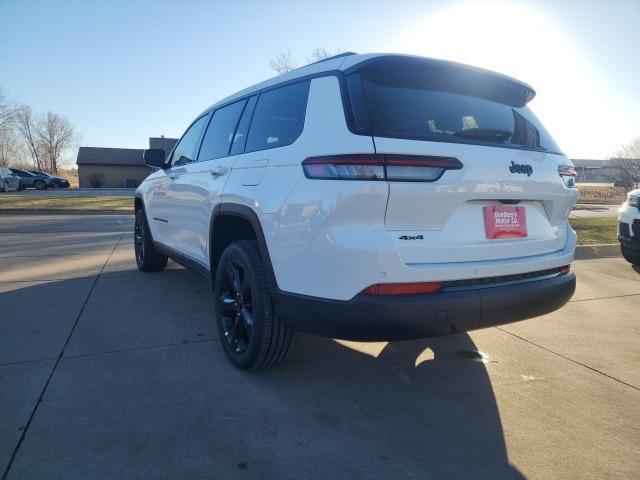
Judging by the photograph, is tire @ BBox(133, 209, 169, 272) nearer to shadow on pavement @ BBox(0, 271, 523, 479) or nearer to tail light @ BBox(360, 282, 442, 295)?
shadow on pavement @ BBox(0, 271, 523, 479)

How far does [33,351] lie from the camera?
3.24 m

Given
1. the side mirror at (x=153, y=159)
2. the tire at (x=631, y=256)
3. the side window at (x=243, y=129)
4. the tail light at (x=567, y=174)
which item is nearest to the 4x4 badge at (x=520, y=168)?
the tail light at (x=567, y=174)

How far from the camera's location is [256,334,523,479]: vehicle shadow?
206 cm

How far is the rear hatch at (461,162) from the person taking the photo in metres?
2.16

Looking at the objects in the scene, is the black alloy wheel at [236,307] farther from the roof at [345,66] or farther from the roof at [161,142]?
the roof at [161,142]

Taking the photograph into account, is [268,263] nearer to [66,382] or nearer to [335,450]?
[335,450]

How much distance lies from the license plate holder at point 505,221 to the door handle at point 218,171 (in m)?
1.85

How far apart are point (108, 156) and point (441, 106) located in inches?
2210

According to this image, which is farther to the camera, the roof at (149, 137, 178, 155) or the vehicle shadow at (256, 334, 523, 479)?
the roof at (149, 137, 178, 155)

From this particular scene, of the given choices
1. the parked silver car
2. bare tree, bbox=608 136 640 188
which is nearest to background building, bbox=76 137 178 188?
the parked silver car

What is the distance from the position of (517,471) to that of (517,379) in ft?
3.46

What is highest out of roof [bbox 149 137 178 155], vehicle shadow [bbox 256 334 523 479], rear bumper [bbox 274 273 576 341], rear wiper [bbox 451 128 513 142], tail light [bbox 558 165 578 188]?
roof [bbox 149 137 178 155]

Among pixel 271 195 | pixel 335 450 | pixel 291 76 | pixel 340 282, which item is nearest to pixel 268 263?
pixel 271 195

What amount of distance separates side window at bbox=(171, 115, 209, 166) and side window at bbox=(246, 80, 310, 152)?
1310 millimetres
